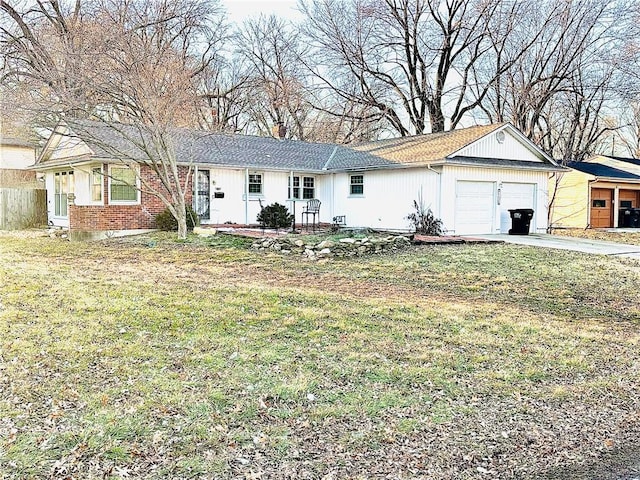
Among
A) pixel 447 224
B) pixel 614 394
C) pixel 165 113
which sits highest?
pixel 165 113

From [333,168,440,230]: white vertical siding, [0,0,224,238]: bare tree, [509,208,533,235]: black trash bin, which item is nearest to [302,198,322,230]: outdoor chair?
[333,168,440,230]: white vertical siding

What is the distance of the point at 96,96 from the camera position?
1448 centimetres

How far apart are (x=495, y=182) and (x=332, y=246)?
7.46 metres

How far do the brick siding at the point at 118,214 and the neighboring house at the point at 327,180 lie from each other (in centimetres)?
3

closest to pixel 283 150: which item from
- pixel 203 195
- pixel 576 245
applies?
pixel 203 195

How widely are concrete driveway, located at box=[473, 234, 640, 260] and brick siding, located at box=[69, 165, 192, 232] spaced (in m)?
10.4

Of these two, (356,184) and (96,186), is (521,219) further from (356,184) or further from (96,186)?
(96,186)

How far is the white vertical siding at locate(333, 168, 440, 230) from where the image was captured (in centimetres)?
1764

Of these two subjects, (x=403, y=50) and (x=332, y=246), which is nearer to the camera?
(x=332, y=246)

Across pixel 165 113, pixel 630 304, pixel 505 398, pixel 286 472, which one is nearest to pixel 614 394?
pixel 505 398

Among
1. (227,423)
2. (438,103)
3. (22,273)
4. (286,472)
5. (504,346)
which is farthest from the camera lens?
(438,103)

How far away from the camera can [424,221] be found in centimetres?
1745

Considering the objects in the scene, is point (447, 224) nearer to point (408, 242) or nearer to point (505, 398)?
point (408, 242)

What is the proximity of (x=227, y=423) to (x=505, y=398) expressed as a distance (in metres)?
2.45
